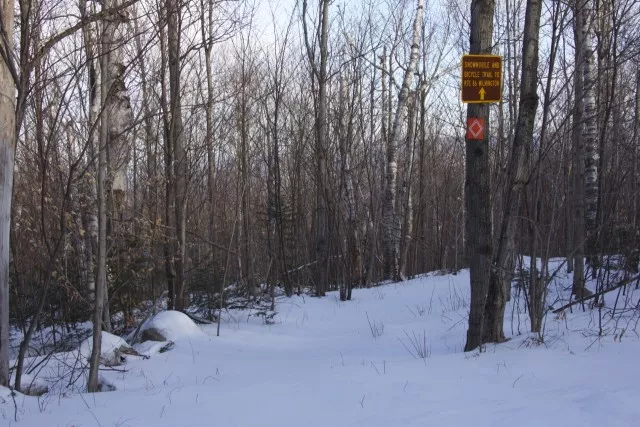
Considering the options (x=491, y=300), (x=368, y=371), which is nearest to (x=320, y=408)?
(x=368, y=371)

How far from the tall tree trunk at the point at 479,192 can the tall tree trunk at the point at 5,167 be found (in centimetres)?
388

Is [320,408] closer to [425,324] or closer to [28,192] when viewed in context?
[425,324]

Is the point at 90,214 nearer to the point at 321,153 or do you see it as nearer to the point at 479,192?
the point at 479,192

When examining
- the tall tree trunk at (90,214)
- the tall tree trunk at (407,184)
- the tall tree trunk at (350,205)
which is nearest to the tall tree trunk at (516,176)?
the tall tree trunk at (90,214)

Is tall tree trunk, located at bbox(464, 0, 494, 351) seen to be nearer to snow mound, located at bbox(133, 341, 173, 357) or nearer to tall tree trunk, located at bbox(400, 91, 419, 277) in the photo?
snow mound, located at bbox(133, 341, 173, 357)

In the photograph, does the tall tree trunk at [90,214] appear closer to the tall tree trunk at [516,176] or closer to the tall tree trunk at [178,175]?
the tall tree trunk at [178,175]

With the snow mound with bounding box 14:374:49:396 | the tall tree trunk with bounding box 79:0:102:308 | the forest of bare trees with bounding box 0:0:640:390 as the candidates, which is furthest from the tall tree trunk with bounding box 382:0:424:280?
the snow mound with bounding box 14:374:49:396

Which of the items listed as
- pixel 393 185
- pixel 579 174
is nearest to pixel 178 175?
pixel 579 174

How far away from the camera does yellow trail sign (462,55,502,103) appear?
4.74 meters

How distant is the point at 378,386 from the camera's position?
391 cm

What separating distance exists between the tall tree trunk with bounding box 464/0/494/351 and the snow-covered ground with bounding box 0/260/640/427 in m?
0.53

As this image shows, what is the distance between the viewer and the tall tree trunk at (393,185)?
45.5 ft

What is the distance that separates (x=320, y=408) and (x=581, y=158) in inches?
256

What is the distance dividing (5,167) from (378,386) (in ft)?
10.8
